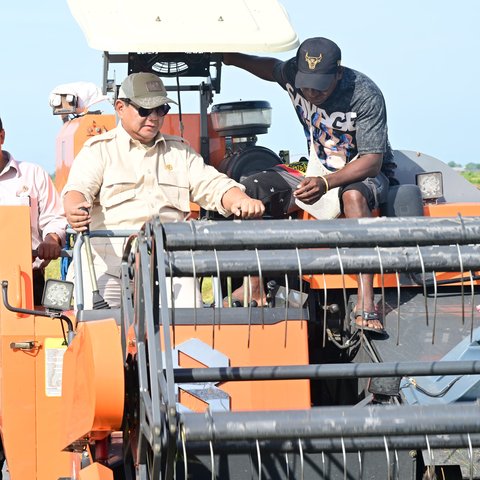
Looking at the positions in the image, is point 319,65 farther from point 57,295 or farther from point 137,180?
point 57,295

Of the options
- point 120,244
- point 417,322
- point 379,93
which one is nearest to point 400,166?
point 379,93

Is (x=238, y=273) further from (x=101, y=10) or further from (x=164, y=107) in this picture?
(x=101, y=10)

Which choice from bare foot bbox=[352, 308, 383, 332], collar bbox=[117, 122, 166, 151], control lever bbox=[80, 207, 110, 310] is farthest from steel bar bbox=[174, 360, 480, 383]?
collar bbox=[117, 122, 166, 151]

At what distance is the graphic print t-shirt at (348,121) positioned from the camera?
6875mm

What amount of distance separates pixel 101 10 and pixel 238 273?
322cm

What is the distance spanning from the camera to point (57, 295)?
5.82 m

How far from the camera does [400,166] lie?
7.77 m

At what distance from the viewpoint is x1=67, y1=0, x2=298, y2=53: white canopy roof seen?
700 centimetres

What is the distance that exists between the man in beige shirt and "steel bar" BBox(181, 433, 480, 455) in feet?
7.36

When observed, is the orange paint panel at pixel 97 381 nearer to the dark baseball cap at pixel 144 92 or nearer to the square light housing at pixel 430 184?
the dark baseball cap at pixel 144 92

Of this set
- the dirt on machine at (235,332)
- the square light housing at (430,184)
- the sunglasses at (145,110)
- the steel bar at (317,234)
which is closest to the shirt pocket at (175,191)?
the sunglasses at (145,110)

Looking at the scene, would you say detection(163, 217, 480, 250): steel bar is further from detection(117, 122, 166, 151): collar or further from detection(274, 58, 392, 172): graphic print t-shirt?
detection(274, 58, 392, 172): graphic print t-shirt

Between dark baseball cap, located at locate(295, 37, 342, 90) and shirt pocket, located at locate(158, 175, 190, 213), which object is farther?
dark baseball cap, located at locate(295, 37, 342, 90)

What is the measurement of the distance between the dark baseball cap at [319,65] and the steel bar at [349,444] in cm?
309
